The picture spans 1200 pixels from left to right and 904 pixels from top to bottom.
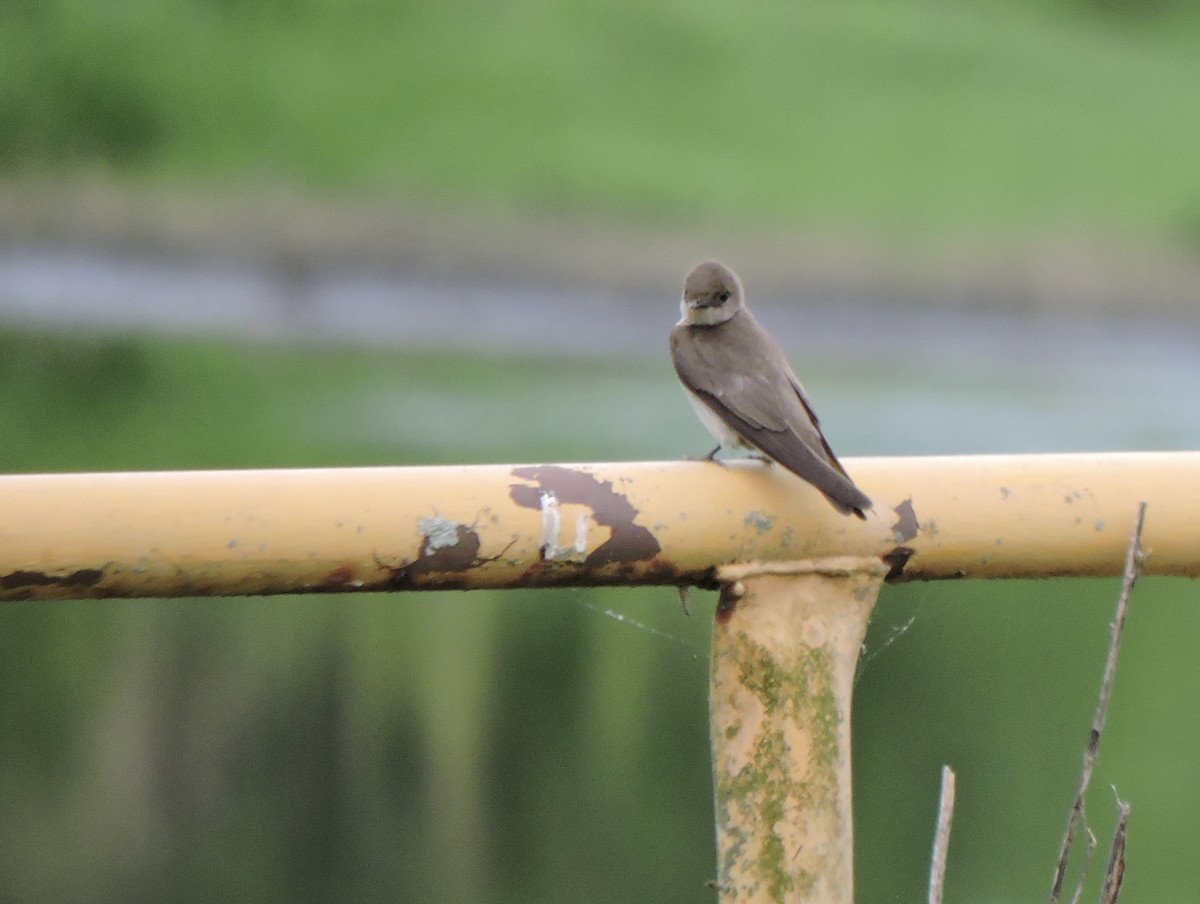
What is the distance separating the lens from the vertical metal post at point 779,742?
65.0 inches

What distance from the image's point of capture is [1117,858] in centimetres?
147

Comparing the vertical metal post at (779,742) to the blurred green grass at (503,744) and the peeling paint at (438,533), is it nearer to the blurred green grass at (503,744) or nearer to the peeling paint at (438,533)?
the peeling paint at (438,533)

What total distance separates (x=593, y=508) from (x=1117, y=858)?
49 cm

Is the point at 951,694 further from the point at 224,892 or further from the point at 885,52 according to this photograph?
the point at 885,52

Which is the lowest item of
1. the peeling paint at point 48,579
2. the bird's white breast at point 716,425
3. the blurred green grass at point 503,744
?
the blurred green grass at point 503,744

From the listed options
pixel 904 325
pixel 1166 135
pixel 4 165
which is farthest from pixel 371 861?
pixel 1166 135

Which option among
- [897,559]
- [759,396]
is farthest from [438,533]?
[759,396]

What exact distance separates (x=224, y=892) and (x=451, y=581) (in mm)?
4313

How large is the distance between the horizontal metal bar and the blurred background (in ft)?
1.48

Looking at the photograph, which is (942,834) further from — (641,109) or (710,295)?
(641,109)

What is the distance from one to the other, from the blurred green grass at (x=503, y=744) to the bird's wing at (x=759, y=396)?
3.07m

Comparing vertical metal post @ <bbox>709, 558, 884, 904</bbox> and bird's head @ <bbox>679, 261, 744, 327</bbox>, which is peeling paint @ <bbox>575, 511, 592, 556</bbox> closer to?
vertical metal post @ <bbox>709, 558, 884, 904</bbox>

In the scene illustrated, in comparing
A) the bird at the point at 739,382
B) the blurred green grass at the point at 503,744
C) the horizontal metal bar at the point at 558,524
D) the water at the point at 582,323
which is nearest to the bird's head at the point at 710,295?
the bird at the point at 739,382

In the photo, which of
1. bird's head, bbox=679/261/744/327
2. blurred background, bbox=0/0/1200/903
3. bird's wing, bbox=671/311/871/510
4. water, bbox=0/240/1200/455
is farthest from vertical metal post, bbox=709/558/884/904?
water, bbox=0/240/1200/455
